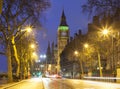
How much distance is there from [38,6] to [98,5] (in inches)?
660

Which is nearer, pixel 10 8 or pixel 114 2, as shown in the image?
pixel 114 2

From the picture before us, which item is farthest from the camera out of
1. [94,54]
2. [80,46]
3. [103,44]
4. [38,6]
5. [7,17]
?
[80,46]

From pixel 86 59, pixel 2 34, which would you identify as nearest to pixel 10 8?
pixel 2 34

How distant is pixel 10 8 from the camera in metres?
50.8

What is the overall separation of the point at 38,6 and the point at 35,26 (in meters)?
5.59

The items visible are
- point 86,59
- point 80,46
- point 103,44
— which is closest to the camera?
point 103,44

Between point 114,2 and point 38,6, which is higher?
point 38,6

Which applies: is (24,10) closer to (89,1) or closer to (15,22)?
(15,22)

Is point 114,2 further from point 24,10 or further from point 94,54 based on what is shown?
point 94,54

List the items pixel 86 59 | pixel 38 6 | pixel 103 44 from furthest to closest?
pixel 86 59 → pixel 103 44 → pixel 38 6

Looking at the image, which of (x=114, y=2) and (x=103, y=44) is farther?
(x=103, y=44)

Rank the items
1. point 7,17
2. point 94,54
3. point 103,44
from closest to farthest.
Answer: point 7,17 < point 103,44 < point 94,54

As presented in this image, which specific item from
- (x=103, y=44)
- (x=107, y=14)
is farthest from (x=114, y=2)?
(x=103, y=44)

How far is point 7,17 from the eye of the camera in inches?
2061
